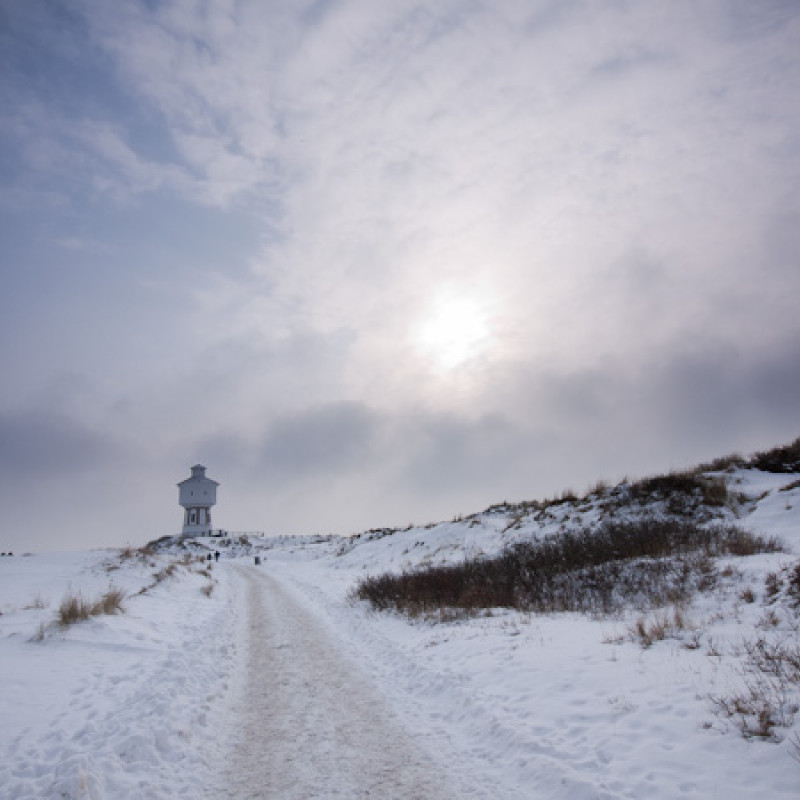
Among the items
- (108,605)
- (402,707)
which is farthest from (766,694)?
(108,605)

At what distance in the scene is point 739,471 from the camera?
20969mm

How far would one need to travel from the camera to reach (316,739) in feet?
19.8

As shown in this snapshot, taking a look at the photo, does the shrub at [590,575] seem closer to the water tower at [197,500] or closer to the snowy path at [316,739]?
the snowy path at [316,739]

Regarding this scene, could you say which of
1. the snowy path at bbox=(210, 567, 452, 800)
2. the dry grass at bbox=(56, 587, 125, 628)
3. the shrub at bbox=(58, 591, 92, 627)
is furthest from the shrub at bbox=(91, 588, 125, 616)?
the snowy path at bbox=(210, 567, 452, 800)

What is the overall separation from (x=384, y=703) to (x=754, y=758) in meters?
4.54

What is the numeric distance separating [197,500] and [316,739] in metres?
81.3

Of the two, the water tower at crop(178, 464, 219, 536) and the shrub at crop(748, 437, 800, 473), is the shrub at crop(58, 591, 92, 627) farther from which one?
the water tower at crop(178, 464, 219, 536)

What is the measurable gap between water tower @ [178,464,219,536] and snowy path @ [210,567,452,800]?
75930 mm

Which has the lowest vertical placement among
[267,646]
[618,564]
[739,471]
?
[267,646]

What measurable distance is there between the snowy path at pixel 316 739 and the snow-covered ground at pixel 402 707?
0.03 m

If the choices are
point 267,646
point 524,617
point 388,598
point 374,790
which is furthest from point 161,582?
point 374,790

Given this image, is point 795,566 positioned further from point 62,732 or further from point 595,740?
point 62,732

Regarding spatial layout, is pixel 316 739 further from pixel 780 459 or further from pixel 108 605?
pixel 780 459

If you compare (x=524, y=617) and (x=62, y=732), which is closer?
(x=62, y=732)
